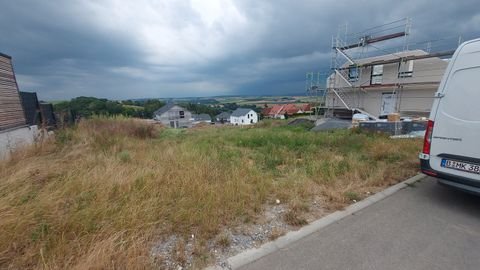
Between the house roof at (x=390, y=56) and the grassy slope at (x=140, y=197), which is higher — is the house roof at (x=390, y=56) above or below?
above

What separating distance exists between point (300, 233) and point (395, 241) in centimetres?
107

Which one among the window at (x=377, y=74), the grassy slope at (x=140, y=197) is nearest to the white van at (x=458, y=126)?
the grassy slope at (x=140, y=197)

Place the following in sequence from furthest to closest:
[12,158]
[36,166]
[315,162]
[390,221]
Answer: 1. [315,162]
2. [12,158]
3. [36,166]
4. [390,221]

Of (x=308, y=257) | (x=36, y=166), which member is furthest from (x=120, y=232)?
(x=36, y=166)

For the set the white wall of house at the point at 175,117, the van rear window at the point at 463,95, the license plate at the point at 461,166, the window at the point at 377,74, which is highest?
the window at the point at 377,74

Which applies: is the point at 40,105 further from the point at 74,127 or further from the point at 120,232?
the point at 120,232

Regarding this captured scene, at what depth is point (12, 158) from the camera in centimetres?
477

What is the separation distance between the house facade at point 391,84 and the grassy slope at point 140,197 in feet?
48.0

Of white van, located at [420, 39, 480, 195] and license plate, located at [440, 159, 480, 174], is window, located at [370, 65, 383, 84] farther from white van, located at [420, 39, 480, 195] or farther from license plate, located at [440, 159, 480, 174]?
license plate, located at [440, 159, 480, 174]

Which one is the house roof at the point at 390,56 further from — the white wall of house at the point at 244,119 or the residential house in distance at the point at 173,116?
the white wall of house at the point at 244,119

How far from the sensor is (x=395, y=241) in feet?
8.07

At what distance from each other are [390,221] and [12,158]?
745 cm

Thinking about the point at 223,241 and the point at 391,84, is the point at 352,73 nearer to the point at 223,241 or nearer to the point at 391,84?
the point at 391,84

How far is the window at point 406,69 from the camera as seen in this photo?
1702 centimetres
